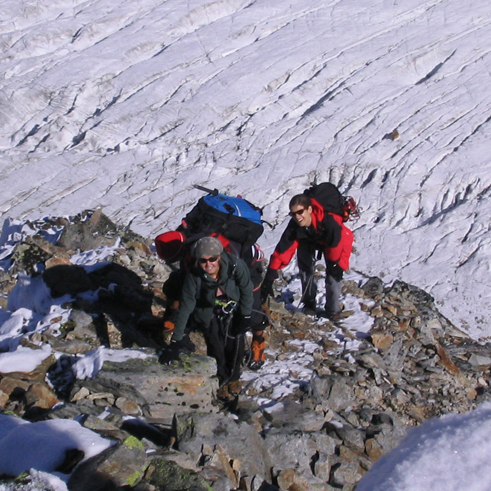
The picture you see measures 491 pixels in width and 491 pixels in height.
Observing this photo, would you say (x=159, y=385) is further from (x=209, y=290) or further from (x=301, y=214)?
(x=301, y=214)

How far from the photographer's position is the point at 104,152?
1177cm

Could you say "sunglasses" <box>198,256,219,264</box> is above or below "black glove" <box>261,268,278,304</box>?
above

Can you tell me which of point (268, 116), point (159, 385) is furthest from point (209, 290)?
point (268, 116)

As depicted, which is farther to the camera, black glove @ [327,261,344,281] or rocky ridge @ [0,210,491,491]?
black glove @ [327,261,344,281]

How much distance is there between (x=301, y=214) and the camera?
16.1 feet

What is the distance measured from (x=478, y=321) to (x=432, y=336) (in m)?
2.73

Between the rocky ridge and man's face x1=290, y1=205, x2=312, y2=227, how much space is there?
1.30 m

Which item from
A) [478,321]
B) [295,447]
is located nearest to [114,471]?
[295,447]

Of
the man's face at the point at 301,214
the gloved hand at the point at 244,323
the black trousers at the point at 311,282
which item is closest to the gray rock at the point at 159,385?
the gloved hand at the point at 244,323

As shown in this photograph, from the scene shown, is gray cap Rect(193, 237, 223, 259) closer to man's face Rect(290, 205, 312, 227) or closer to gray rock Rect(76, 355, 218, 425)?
gray rock Rect(76, 355, 218, 425)

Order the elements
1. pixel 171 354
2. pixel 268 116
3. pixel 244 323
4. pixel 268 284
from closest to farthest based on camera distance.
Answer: pixel 171 354, pixel 244 323, pixel 268 284, pixel 268 116

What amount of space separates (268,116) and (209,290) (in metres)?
8.77

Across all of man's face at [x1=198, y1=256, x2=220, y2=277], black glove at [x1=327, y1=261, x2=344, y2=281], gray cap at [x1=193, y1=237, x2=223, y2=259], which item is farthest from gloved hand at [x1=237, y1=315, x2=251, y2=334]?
black glove at [x1=327, y1=261, x2=344, y2=281]

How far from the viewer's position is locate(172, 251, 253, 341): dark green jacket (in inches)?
151
